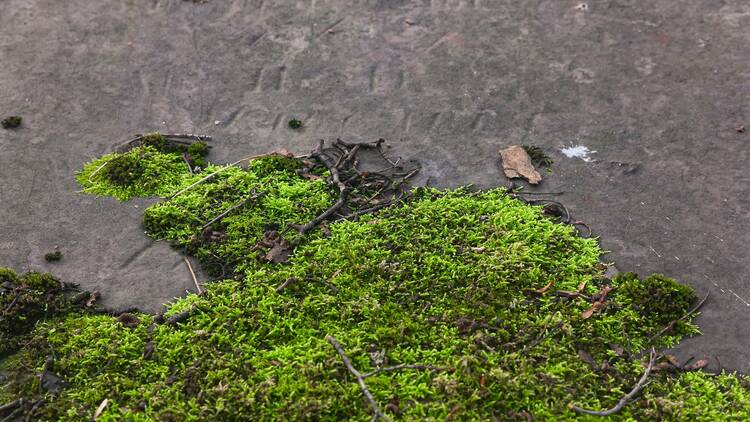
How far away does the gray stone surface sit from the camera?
4.13m

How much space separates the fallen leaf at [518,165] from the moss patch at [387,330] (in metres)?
0.36

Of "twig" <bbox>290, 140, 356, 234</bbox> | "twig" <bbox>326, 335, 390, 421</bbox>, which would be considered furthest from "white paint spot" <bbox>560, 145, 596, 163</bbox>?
"twig" <bbox>326, 335, 390, 421</bbox>

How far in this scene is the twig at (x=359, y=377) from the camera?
305 centimetres

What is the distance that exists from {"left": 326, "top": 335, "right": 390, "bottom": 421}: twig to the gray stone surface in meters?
1.08

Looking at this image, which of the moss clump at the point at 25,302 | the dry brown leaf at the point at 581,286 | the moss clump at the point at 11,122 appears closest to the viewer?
the moss clump at the point at 25,302

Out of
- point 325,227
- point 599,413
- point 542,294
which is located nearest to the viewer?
point 599,413

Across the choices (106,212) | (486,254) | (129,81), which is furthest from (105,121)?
(486,254)

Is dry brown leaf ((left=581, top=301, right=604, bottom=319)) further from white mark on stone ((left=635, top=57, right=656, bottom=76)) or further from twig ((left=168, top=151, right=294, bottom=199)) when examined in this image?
white mark on stone ((left=635, top=57, right=656, bottom=76))

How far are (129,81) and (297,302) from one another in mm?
3052

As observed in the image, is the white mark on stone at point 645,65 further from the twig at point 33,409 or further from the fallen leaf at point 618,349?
the twig at point 33,409

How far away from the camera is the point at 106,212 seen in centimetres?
441

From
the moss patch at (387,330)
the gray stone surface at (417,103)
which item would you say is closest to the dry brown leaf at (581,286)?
the moss patch at (387,330)

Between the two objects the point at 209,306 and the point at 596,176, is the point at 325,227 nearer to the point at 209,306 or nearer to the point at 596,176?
the point at 209,306

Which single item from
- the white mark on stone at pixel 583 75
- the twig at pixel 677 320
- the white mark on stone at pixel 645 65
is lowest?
the twig at pixel 677 320
